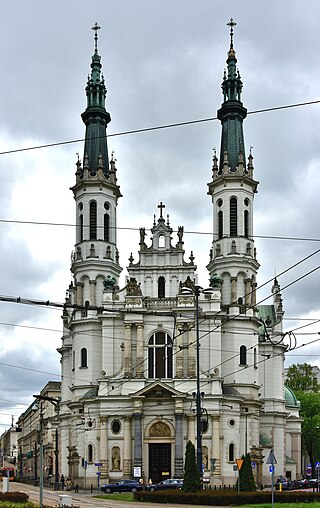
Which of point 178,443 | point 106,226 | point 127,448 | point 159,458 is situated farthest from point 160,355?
point 106,226

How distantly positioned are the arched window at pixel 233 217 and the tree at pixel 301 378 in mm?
43293

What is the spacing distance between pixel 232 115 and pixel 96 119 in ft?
47.0

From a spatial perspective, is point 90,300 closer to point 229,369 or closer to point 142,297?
point 142,297

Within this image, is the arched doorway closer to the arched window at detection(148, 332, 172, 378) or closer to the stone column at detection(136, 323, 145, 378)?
the arched window at detection(148, 332, 172, 378)

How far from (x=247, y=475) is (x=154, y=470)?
3374 cm

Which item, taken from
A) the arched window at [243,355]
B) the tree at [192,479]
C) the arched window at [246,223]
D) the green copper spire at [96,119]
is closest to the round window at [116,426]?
the arched window at [243,355]

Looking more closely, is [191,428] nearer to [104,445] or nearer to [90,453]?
[104,445]

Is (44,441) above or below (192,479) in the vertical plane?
below

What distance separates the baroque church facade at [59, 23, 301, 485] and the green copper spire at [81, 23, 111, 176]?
0.15 m

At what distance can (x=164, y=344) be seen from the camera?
293 feet

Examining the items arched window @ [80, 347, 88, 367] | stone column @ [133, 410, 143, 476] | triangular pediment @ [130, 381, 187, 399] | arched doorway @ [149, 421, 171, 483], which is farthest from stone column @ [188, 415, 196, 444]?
arched window @ [80, 347, 88, 367]

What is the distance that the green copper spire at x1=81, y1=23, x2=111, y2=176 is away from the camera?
98312 mm

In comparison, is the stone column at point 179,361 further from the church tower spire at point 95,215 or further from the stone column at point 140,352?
the church tower spire at point 95,215

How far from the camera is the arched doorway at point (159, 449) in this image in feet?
284
